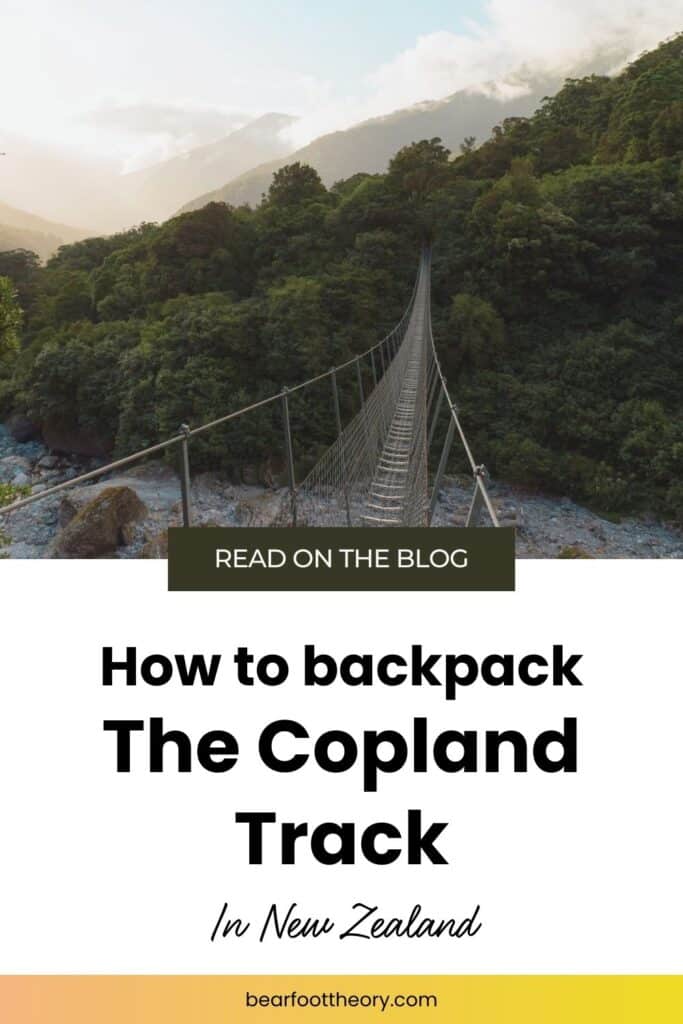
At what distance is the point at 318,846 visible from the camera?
1.03 m

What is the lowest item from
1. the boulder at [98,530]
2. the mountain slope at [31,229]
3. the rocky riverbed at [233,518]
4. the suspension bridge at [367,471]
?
the rocky riverbed at [233,518]

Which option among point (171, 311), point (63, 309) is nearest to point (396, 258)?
point (171, 311)

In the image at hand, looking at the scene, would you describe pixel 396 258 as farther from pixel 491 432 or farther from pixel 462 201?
pixel 491 432

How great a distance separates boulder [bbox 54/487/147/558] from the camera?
4575 mm

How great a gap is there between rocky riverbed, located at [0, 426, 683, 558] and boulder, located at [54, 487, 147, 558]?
15 mm

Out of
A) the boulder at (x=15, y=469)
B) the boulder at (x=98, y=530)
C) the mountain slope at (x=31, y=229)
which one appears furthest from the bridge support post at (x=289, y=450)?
the mountain slope at (x=31, y=229)

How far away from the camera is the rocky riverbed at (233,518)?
496 centimetres

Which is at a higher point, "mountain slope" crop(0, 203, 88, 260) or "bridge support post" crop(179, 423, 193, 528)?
"mountain slope" crop(0, 203, 88, 260)

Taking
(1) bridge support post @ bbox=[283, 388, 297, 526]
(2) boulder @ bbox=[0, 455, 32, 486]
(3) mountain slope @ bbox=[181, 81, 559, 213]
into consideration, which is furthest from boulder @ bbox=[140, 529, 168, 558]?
(3) mountain slope @ bbox=[181, 81, 559, 213]

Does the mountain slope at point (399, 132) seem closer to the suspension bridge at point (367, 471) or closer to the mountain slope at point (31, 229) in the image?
the mountain slope at point (31, 229)

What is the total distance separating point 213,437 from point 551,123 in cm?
1543

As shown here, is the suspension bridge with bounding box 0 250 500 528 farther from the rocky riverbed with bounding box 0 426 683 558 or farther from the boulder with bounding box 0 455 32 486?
the boulder with bounding box 0 455 32 486

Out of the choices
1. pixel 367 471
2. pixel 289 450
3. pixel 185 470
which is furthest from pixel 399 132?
pixel 185 470

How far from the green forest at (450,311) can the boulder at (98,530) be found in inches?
138
